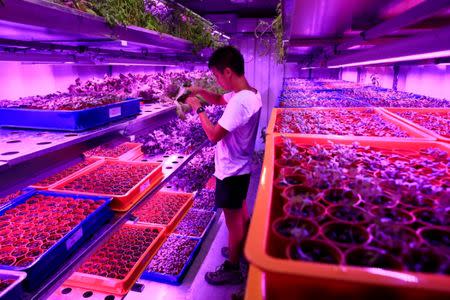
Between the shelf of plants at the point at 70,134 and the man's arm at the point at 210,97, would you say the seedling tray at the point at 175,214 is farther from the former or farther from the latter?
the man's arm at the point at 210,97

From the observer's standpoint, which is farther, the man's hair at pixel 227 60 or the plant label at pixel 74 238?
the man's hair at pixel 227 60

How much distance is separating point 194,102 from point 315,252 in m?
2.25

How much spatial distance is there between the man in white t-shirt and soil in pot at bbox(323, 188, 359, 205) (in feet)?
4.71

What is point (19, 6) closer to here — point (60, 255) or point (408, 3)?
point (60, 255)

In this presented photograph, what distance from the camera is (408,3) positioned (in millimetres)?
2332

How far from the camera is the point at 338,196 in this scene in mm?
1261

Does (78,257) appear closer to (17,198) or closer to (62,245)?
(62,245)

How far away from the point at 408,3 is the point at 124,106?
2351mm

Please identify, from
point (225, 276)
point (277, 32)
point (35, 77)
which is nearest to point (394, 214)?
point (225, 276)

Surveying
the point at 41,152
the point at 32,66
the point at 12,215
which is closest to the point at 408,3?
the point at 41,152

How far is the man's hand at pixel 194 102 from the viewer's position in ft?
9.40

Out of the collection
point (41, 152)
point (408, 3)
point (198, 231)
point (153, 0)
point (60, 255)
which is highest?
point (153, 0)

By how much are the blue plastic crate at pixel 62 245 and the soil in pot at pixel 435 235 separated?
1.62 meters

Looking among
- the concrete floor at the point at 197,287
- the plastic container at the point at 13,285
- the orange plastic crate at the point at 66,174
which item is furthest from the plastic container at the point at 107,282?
the plastic container at the point at 13,285
